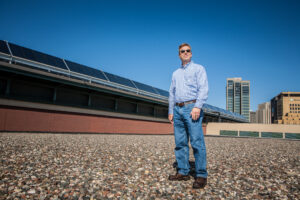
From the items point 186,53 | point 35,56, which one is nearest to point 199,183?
point 186,53

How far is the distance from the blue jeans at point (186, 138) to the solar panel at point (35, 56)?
13904 mm

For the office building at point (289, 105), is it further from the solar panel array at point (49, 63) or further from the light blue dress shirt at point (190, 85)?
the light blue dress shirt at point (190, 85)

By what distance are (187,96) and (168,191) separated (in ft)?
6.04

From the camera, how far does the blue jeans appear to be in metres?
3.51

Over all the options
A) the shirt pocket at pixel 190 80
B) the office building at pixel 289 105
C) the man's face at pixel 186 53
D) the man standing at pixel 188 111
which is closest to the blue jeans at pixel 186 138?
the man standing at pixel 188 111

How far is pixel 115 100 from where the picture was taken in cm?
1919

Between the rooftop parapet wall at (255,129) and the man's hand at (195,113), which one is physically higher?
the man's hand at (195,113)

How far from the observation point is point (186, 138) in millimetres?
3846

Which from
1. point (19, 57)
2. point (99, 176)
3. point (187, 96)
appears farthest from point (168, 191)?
point (19, 57)

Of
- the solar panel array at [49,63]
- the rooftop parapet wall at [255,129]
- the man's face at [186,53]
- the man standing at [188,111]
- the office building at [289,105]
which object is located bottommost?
the rooftop parapet wall at [255,129]

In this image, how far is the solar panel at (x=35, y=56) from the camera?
13426mm

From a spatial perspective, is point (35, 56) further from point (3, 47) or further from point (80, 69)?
point (80, 69)

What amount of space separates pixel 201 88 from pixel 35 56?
15.4 m

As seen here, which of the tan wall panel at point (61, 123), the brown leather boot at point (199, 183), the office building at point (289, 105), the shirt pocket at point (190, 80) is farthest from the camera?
the office building at point (289, 105)
